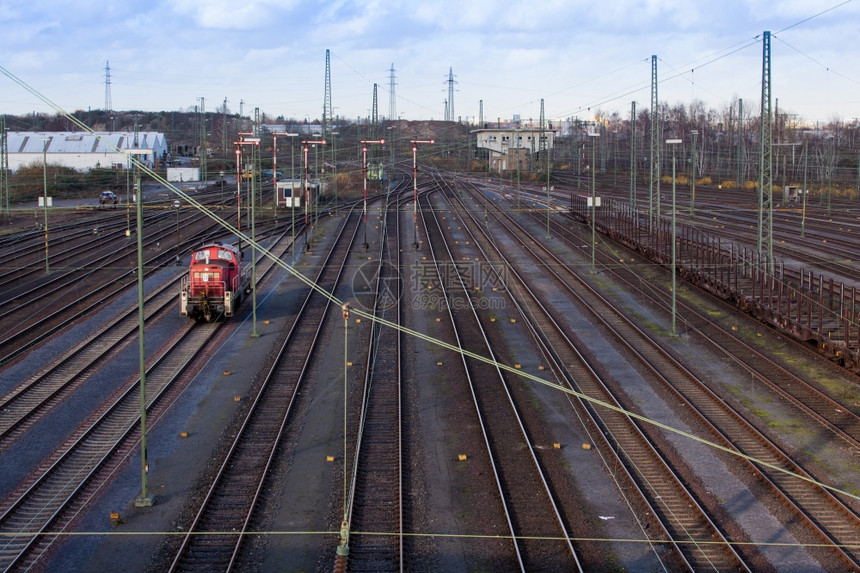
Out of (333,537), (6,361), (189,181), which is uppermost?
(189,181)

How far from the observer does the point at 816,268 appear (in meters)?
36.5

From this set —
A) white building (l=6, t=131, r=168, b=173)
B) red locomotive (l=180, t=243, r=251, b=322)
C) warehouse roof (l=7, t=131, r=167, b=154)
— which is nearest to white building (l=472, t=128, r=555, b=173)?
white building (l=6, t=131, r=168, b=173)

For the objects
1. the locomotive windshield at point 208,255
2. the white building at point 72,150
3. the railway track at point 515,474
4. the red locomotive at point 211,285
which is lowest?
the railway track at point 515,474

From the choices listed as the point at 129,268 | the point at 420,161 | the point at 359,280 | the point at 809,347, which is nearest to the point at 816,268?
the point at 809,347

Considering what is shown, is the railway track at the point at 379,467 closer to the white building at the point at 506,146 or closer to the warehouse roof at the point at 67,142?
the white building at the point at 506,146

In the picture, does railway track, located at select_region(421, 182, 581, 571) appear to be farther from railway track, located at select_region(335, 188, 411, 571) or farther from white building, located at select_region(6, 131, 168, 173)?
white building, located at select_region(6, 131, 168, 173)

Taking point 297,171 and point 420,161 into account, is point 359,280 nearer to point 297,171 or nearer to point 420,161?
point 297,171

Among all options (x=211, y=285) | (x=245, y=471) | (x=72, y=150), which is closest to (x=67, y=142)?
(x=72, y=150)

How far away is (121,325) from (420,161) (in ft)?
327

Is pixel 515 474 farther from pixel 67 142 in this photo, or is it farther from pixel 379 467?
pixel 67 142

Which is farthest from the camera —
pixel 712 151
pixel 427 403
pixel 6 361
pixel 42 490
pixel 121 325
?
pixel 712 151

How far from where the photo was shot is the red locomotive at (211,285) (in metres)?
27.1

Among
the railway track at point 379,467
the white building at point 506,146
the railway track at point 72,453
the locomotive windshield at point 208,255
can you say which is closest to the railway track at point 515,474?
the railway track at point 379,467

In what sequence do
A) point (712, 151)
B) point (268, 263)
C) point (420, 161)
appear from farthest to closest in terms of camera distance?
1. point (420, 161)
2. point (712, 151)
3. point (268, 263)
